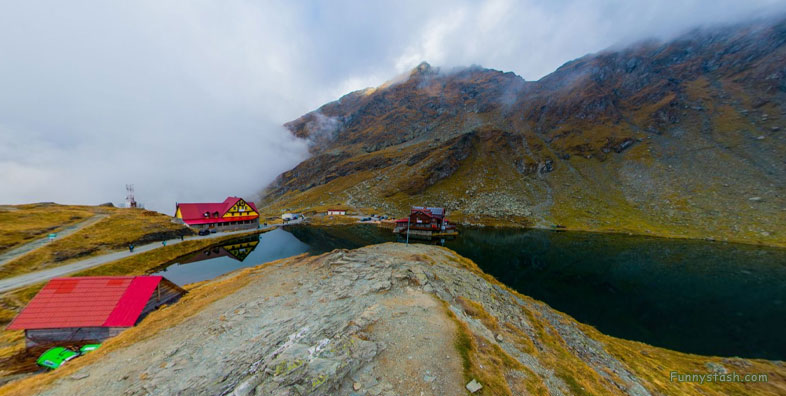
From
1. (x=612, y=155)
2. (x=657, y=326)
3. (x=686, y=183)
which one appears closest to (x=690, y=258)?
A: (x=657, y=326)

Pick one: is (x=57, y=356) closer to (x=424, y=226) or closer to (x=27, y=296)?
(x=27, y=296)

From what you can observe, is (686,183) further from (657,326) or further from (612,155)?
(657,326)

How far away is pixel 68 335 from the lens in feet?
62.5

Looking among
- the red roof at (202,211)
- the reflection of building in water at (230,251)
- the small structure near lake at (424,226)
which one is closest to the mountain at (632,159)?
the small structure near lake at (424,226)

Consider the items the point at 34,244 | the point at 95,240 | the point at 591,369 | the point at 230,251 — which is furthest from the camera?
the point at 230,251

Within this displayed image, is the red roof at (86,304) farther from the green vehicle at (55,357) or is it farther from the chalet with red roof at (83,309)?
the green vehicle at (55,357)

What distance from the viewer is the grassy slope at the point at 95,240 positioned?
33.2 metres

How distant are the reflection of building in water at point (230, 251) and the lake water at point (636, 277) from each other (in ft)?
0.65

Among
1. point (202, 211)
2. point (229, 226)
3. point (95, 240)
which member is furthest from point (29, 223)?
point (229, 226)

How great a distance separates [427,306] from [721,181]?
15287 cm

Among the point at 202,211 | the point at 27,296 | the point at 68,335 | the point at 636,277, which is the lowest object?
the point at 636,277

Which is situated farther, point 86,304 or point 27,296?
point 27,296

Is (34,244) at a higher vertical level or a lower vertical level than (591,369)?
higher

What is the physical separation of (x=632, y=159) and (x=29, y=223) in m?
211
